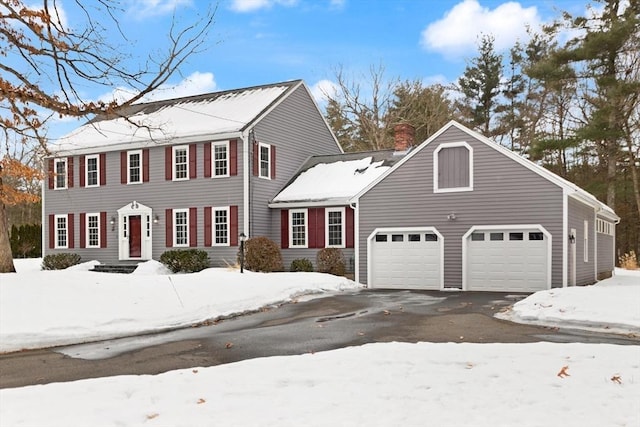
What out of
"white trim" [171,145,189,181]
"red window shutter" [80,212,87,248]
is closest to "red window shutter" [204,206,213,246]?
"white trim" [171,145,189,181]

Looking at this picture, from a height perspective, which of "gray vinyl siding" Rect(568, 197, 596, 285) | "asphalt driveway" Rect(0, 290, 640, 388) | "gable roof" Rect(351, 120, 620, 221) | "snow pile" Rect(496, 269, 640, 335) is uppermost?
"gable roof" Rect(351, 120, 620, 221)

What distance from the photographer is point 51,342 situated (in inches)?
412

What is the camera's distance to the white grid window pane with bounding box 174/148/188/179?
2538cm

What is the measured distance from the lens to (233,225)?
78.5ft

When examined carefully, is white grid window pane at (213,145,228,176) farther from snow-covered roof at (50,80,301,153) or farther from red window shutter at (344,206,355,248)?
red window shutter at (344,206,355,248)

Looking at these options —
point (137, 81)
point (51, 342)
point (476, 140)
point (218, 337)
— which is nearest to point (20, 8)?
point (137, 81)

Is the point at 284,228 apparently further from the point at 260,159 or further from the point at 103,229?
the point at 103,229

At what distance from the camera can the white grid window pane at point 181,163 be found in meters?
25.4

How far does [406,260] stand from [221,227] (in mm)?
8264

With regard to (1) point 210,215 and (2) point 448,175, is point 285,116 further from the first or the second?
(2) point 448,175

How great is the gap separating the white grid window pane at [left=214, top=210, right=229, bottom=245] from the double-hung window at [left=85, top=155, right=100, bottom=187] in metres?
6.78

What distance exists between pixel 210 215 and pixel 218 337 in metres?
14.5

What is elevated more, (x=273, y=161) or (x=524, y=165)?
(x=273, y=161)

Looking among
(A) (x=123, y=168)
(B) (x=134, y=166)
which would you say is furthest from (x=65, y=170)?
(B) (x=134, y=166)
